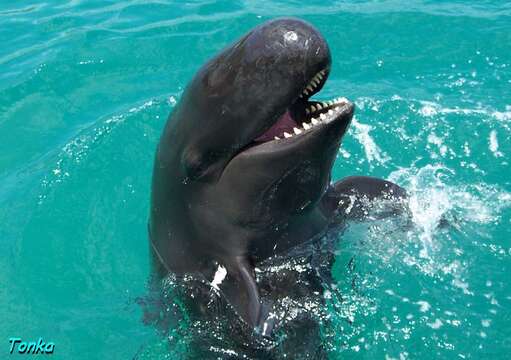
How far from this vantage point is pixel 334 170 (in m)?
11.2

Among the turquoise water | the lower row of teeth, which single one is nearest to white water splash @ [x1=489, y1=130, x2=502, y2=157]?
the turquoise water

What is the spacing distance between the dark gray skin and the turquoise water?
4.50ft

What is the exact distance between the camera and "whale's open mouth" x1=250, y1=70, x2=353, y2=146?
5555 millimetres

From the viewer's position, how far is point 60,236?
10383 mm

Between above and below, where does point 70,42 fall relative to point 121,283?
above

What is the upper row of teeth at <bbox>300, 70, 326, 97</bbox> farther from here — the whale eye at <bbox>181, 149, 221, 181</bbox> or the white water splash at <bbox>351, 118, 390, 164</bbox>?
the white water splash at <bbox>351, 118, 390, 164</bbox>

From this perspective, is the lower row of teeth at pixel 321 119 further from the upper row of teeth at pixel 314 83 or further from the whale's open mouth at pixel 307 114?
the upper row of teeth at pixel 314 83

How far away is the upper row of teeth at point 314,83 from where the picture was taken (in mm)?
5551

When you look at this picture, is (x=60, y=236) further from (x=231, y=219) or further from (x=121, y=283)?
(x=231, y=219)

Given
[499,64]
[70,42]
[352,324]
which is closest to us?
[352,324]

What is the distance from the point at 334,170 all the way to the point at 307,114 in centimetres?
530

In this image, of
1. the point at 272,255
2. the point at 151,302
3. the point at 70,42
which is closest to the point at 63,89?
the point at 70,42

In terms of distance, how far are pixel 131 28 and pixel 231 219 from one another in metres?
12.4

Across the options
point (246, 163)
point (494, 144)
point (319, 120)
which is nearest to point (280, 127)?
point (246, 163)
